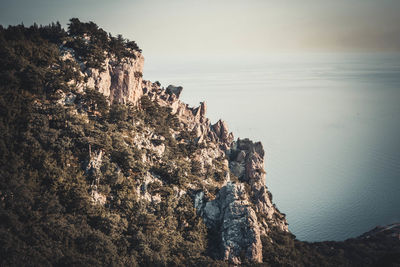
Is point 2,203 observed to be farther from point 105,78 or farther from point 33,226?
point 105,78

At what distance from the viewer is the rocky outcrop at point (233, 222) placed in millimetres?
34469

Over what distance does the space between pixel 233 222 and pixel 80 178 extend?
23309 millimetres

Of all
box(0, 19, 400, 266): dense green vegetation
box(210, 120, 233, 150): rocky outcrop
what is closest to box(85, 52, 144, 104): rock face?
box(0, 19, 400, 266): dense green vegetation

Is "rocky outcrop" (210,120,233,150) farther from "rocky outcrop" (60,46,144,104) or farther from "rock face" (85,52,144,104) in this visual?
"rock face" (85,52,144,104)

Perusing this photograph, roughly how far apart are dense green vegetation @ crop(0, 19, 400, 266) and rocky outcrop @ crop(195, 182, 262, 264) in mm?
2267

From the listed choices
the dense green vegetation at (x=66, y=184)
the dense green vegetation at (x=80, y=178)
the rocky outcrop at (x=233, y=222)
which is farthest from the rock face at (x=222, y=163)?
the dense green vegetation at (x=66, y=184)

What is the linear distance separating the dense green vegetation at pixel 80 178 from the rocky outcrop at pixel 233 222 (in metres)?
2.27

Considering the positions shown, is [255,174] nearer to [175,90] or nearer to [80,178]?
[175,90]

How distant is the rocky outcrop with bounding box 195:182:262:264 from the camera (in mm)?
34469

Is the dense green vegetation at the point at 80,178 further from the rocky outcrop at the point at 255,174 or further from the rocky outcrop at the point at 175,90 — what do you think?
the rocky outcrop at the point at 175,90

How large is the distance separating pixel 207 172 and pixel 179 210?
52.0 feet

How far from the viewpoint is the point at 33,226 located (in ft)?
72.3

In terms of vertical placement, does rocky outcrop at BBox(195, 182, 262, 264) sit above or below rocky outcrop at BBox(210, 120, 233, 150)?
below

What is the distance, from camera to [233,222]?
37188 millimetres
